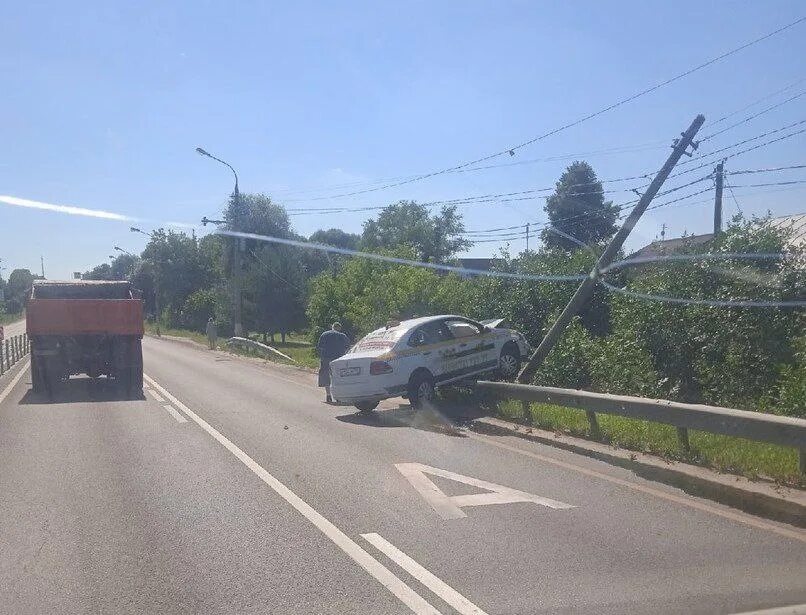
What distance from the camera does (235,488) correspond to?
856 centimetres

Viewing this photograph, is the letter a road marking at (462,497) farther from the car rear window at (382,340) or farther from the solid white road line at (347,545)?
the car rear window at (382,340)

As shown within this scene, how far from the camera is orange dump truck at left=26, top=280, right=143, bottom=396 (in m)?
18.5

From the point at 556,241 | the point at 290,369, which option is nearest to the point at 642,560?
the point at 290,369

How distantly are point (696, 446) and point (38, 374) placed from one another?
15029 mm

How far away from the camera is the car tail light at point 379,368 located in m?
14.2

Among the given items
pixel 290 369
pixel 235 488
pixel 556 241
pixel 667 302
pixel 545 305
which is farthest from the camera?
pixel 556 241

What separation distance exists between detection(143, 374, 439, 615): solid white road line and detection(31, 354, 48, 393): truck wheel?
966cm

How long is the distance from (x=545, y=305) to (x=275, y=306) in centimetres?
2897

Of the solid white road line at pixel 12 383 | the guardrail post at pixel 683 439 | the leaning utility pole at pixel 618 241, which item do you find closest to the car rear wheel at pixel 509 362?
the leaning utility pole at pixel 618 241

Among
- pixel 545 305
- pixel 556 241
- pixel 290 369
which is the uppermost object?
pixel 556 241

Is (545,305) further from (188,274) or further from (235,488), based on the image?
(188,274)

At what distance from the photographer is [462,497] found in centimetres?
796

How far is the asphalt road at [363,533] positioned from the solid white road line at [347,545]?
0.08 feet

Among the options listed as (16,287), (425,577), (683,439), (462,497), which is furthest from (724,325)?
(16,287)
